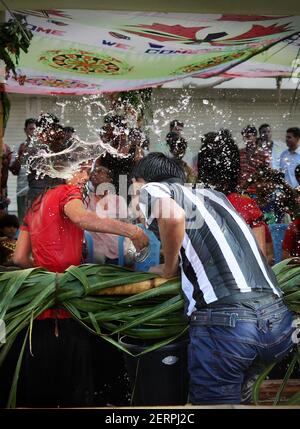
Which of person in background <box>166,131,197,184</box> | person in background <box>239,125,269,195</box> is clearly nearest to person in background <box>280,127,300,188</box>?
person in background <box>239,125,269,195</box>

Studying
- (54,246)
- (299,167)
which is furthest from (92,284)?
(299,167)

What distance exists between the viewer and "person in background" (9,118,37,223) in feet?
12.6

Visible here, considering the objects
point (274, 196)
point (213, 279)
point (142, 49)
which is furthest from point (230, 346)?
point (142, 49)

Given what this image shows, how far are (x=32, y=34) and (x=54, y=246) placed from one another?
3.88ft

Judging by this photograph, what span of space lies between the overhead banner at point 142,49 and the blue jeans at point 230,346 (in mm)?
1349

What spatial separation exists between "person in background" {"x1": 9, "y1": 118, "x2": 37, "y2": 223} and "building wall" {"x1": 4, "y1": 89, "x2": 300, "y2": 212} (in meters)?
0.03

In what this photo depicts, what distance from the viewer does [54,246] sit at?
387cm

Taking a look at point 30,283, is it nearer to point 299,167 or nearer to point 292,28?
point 299,167

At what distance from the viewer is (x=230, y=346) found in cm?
382

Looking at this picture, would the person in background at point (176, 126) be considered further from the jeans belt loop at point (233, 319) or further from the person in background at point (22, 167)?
the jeans belt loop at point (233, 319)

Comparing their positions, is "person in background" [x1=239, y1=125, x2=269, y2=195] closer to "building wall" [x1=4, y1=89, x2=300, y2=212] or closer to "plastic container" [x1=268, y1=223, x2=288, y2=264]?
"building wall" [x1=4, y1=89, x2=300, y2=212]

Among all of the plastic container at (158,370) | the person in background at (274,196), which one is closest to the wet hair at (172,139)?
the person in background at (274,196)

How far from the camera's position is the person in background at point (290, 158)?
12.9 feet
